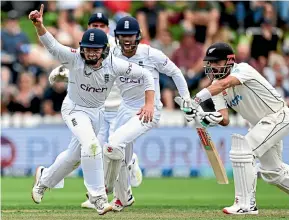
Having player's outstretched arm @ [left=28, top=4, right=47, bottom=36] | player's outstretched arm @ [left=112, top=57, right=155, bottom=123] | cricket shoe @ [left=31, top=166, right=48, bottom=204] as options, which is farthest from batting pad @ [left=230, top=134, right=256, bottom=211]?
player's outstretched arm @ [left=28, top=4, right=47, bottom=36]

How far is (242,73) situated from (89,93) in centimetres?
154

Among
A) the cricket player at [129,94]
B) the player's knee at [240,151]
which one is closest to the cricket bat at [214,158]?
the player's knee at [240,151]

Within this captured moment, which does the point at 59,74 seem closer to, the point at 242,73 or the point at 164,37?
the point at 242,73

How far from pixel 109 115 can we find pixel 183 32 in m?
7.33

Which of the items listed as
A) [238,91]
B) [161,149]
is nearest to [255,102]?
[238,91]

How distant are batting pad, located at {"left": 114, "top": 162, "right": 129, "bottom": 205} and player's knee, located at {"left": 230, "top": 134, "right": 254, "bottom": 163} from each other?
1.48m

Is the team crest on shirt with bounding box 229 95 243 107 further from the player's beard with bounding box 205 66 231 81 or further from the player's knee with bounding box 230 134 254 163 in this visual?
the player's knee with bounding box 230 134 254 163

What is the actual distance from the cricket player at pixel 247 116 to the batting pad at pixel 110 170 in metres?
1.03

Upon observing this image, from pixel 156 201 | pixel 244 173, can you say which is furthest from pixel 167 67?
pixel 156 201

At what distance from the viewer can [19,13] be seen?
18422 millimetres

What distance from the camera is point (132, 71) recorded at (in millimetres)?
9148

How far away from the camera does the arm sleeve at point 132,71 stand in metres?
9.05

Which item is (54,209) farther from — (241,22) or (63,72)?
(241,22)

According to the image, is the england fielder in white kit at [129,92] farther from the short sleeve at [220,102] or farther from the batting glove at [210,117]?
the batting glove at [210,117]
